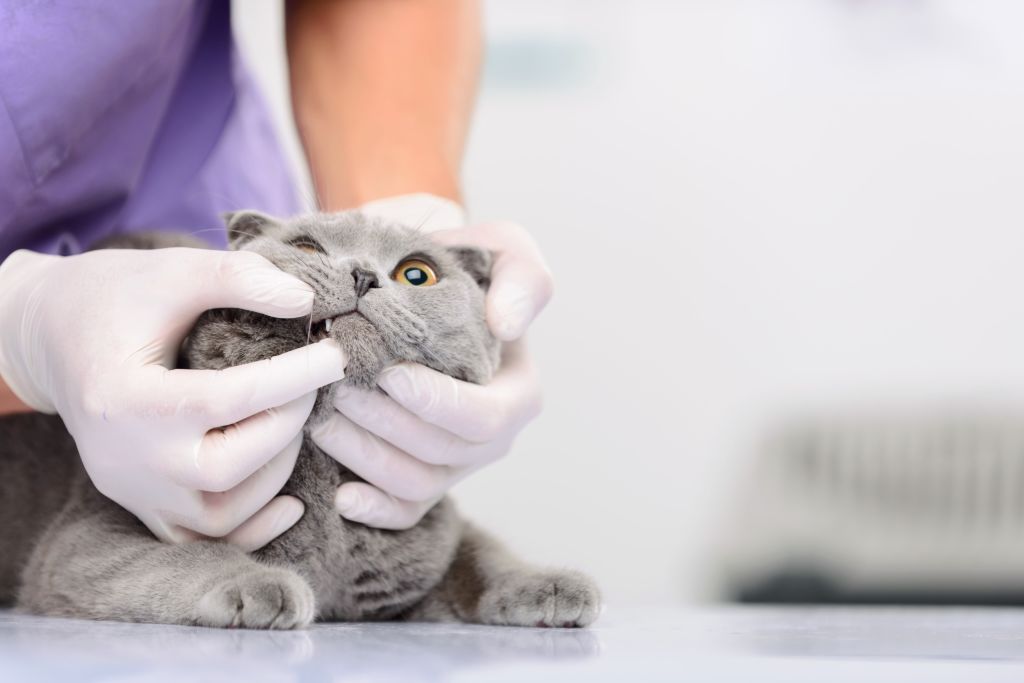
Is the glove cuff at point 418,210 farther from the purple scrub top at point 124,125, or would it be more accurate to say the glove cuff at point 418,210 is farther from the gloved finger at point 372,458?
the gloved finger at point 372,458

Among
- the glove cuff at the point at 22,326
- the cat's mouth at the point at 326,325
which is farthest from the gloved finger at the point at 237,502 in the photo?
the glove cuff at the point at 22,326

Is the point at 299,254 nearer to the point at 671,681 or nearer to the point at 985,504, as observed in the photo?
the point at 671,681

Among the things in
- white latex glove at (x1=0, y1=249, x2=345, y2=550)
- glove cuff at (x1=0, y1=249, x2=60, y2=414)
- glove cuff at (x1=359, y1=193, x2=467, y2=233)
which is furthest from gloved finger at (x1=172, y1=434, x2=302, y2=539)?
glove cuff at (x1=359, y1=193, x2=467, y2=233)

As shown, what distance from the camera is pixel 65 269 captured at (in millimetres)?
1091

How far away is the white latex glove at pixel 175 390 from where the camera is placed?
0.96 metres

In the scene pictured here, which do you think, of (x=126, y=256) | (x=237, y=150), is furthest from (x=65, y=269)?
(x=237, y=150)

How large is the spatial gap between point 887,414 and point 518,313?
2.20 meters

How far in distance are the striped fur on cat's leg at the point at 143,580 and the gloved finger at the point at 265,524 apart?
0.03 m

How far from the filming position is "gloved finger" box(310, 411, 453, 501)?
1.05 meters

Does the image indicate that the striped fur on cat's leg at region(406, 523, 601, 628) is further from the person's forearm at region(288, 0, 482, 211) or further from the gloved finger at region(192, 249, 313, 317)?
the person's forearm at region(288, 0, 482, 211)

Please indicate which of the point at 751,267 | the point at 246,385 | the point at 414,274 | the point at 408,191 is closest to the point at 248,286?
the point at 246,385

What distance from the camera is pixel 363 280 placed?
988 millimetres

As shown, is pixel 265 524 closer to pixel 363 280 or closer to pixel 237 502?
pixel 237 502

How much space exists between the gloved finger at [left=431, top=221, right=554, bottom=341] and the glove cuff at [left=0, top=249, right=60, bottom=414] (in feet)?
1.44
